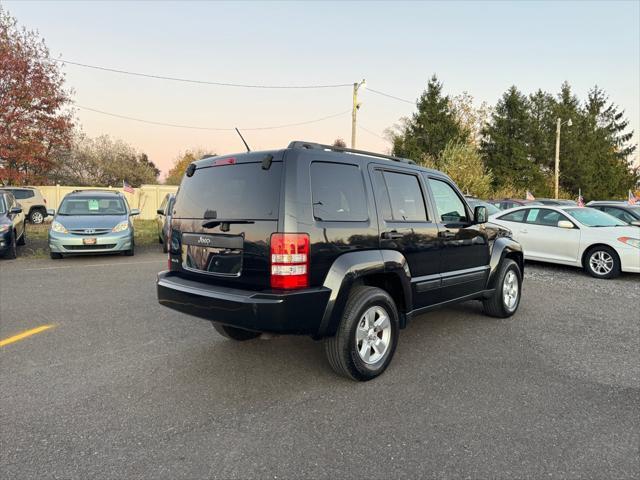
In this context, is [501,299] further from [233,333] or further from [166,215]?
[166,215]

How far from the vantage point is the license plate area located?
10.9ft

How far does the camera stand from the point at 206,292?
133 inches

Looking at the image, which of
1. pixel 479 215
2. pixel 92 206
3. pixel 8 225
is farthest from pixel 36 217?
pixel 479 215

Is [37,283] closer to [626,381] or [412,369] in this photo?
[412,369]

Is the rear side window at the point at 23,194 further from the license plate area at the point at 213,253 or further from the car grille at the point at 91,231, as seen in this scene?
the license plate area at the point at 213,253

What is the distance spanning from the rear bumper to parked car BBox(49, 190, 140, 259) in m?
7.61

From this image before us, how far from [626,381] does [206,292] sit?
11.7 ft

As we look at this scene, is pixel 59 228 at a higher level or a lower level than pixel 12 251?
higher

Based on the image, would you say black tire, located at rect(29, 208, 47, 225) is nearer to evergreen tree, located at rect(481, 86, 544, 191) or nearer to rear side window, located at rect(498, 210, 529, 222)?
rear side window, located at rect(498, 210, 529, 222)

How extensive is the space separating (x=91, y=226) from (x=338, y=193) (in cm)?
843

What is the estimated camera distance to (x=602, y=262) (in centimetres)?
852

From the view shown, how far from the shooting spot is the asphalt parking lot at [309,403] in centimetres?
247

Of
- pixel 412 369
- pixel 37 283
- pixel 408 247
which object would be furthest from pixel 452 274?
pixel 37 283

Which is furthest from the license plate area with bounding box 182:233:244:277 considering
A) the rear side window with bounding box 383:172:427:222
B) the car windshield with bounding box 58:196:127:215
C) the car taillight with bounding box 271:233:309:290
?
the car windshield with bounding box 58:196:127:215
